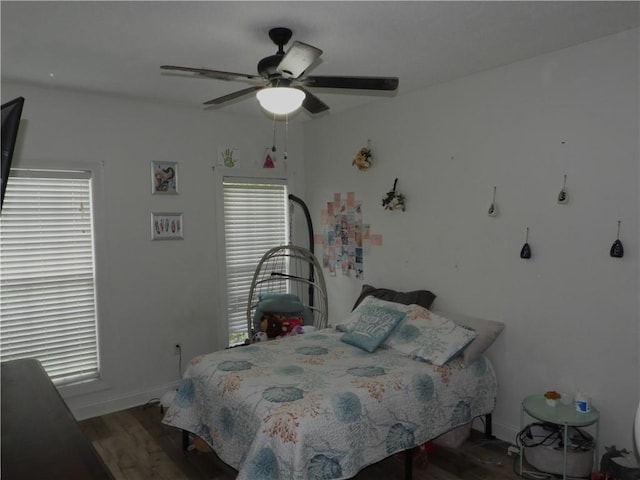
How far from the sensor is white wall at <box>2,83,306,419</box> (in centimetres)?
364

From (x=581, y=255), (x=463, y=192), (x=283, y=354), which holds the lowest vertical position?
(x=283, y=354)

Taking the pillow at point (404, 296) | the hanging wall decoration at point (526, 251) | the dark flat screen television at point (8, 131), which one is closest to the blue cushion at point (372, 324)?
the pillow at point (404, 296)

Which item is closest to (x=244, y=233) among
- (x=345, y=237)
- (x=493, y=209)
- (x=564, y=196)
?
(x=345, y=237)

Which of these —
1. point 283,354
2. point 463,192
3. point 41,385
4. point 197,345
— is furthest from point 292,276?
point 41,385

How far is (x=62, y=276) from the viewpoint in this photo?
12.1 ft

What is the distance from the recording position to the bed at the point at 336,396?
7.54ft

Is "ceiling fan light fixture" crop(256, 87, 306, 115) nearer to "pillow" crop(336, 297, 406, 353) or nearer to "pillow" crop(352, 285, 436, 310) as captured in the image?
"pillow" crop(336, 297, 406, 353)

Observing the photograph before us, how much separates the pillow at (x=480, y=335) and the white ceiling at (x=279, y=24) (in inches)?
67.3

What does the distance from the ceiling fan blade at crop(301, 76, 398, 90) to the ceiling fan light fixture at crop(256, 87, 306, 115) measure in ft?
0.27

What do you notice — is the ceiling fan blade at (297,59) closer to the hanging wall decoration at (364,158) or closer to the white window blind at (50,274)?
the hanging wall decoration at (364,158)

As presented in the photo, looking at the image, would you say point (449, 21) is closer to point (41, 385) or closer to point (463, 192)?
point (463, 192)

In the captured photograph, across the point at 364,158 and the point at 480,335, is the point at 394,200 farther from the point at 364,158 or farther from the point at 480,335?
the point at 480,335

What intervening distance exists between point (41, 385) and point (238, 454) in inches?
46.4

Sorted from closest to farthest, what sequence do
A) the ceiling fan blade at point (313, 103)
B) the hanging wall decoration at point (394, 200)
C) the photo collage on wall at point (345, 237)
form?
the ceiling fan blade at point (313, 103) < the hanging wall decoration at point (394, 200) < the photo collage on wall at point (345, 237)
